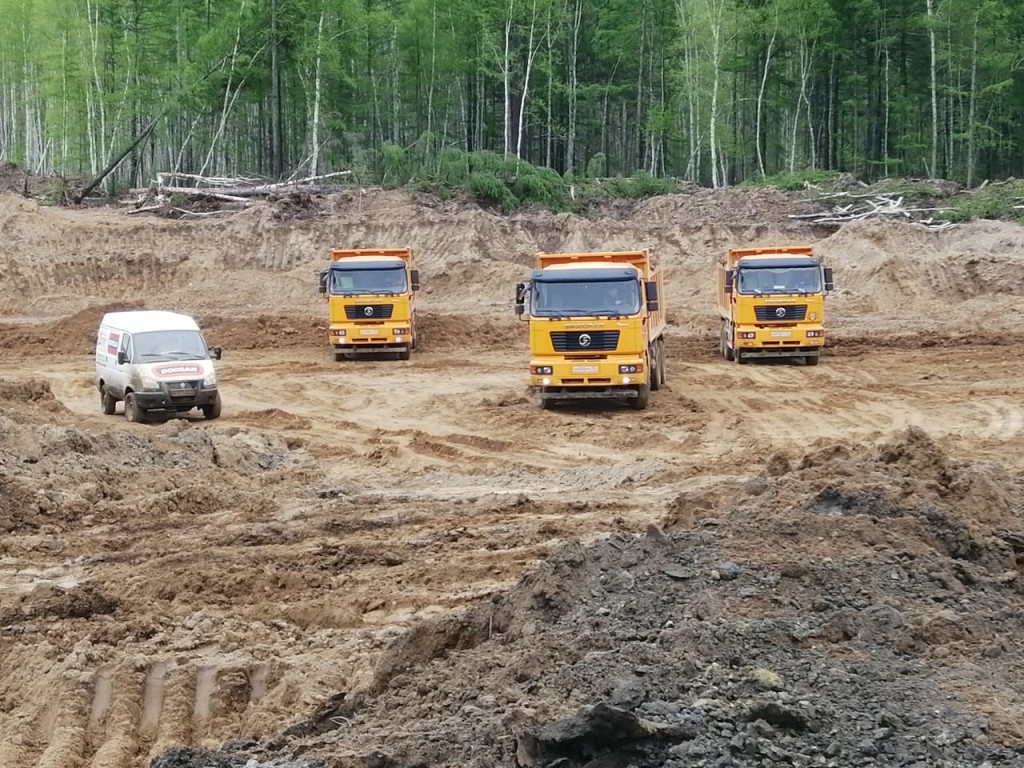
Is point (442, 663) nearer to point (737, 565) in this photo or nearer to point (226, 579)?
point (737, 565)

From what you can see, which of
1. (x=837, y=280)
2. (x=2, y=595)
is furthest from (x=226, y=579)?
(x=837, y=280)

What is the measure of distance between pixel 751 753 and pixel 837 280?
32251 millimetres

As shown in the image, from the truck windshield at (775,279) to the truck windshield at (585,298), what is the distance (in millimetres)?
5720

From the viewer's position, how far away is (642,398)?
2152 centimetres

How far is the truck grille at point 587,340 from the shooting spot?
20922mm

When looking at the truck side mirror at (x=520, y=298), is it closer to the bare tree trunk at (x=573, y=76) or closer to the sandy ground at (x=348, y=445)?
the sandy ground at (x=348, y=445)

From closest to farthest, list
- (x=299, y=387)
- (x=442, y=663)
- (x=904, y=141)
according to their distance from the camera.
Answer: (x=442, y=663) → (x=299, y=387) → (x=904, y=141)

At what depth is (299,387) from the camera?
25578 millimetres

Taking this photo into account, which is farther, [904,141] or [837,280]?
[904,141]

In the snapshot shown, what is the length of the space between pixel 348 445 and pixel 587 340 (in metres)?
4.60

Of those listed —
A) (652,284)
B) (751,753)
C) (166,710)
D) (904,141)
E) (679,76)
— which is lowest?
(166,710)

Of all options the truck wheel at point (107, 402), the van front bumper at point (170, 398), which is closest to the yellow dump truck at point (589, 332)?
the van front bumper at point (170, 398)

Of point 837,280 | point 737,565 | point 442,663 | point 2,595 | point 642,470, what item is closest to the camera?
point 442,663

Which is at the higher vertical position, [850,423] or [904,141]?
[904,141]
